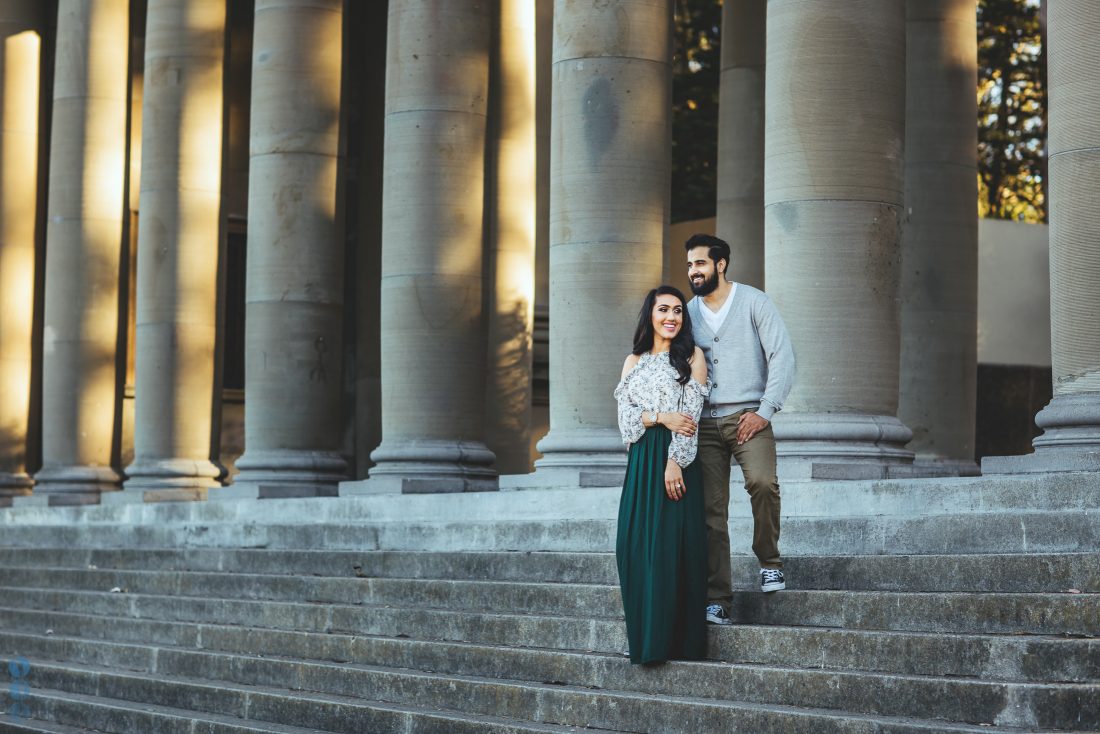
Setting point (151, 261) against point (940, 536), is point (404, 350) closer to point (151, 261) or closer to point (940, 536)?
point (151, 261)

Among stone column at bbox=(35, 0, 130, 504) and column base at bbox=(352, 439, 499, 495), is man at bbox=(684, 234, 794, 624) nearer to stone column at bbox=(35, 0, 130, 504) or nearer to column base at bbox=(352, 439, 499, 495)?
column base at bbox=(352, 439, 499, 495)

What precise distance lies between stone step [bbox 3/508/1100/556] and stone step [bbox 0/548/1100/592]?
78cm

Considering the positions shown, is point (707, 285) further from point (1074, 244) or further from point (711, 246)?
point (1074, 244)

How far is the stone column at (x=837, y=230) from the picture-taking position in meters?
25.2

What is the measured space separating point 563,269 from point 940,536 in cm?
1079

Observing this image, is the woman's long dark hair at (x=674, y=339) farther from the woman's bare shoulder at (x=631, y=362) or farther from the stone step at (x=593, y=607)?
the stone step at (x=593, y=607)

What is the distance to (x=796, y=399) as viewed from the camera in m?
25.3

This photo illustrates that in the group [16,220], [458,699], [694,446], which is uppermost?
[16,220]

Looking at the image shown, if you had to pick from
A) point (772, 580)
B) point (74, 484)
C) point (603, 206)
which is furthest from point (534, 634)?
point (74, 484)

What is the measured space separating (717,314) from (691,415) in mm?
1312

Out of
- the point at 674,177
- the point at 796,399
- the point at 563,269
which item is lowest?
the point at 796,399

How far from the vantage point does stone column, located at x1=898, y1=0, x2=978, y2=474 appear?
112ft

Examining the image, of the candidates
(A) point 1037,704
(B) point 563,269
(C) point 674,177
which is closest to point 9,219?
→ (B) point 563,269
